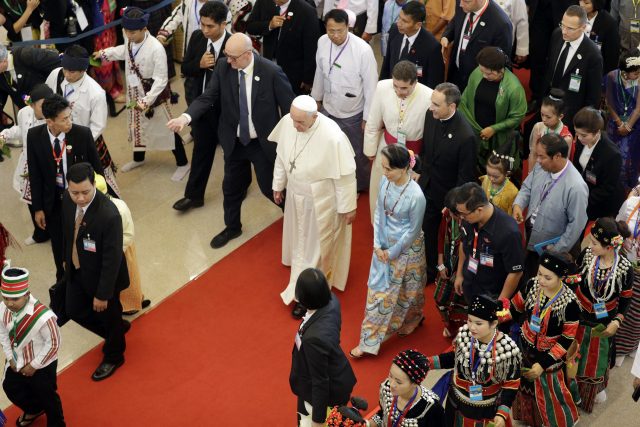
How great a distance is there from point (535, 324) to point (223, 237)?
3046 mm

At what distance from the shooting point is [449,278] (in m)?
6.40

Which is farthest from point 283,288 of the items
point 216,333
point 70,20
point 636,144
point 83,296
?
point 70,20

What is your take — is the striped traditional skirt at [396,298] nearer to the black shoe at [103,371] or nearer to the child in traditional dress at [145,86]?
the black shoe at [103,371]

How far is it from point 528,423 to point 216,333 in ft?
7.45

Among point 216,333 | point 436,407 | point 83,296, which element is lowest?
point 216,333

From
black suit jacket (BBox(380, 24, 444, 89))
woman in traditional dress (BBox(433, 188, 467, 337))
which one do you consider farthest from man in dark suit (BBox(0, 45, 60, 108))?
woman in traditional dress (BBox(433, 188, 467, 337))

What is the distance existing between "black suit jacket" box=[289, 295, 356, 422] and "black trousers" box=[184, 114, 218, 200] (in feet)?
10.2

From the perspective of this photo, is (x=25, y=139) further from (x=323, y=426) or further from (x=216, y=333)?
(x=323, y=426)

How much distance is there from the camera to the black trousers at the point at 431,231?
6.88 metres

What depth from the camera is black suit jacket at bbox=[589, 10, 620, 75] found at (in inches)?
310

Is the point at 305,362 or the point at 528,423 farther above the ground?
the point at 305,362

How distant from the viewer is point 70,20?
9.15m

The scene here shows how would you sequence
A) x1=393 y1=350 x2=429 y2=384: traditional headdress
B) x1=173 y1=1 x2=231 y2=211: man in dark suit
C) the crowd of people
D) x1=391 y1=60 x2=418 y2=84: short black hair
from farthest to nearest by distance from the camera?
x1=173 y1=1 x2=231 y2=211: man in dark suit
x1=391 y1=60 x2=418 y2=84: short black hair
the crowd of people
x1=393 y1=350 x2=429 y2=384: traditional headdress

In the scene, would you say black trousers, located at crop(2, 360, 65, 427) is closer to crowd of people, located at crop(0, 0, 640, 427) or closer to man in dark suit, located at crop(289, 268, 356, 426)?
crowd of people, located at crop(0, 0, 640, 427)
